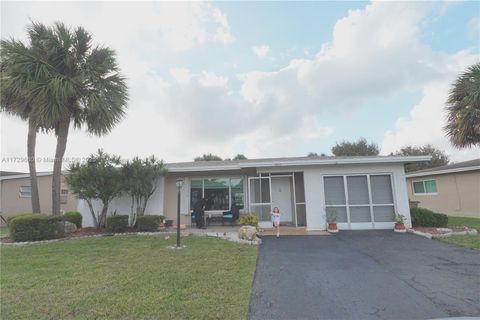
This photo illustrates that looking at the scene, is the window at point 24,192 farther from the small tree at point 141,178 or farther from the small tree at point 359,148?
the small tree at point 359,148

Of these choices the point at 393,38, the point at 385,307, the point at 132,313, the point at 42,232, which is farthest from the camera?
the point at 393,38

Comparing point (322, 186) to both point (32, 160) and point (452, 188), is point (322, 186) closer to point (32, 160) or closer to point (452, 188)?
point (452, 188)

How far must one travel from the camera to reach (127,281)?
4.46 meters

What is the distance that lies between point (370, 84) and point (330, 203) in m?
6.50

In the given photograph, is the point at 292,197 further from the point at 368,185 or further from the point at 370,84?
the point at 370,84

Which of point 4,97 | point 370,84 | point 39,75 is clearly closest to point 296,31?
point 370,84

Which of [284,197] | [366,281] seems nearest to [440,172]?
[284,197]

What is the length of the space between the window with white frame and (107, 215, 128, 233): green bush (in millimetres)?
8569

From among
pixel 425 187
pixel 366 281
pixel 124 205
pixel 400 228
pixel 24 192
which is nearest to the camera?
pixel 366 281

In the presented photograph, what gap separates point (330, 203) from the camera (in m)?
10.6

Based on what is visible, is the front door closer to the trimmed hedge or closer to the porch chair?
the porch chair

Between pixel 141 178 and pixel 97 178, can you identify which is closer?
pixel 97 178

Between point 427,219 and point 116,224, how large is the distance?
1294cm

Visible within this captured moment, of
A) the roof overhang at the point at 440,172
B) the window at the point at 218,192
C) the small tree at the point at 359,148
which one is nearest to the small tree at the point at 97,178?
the window at the point at 218,192
